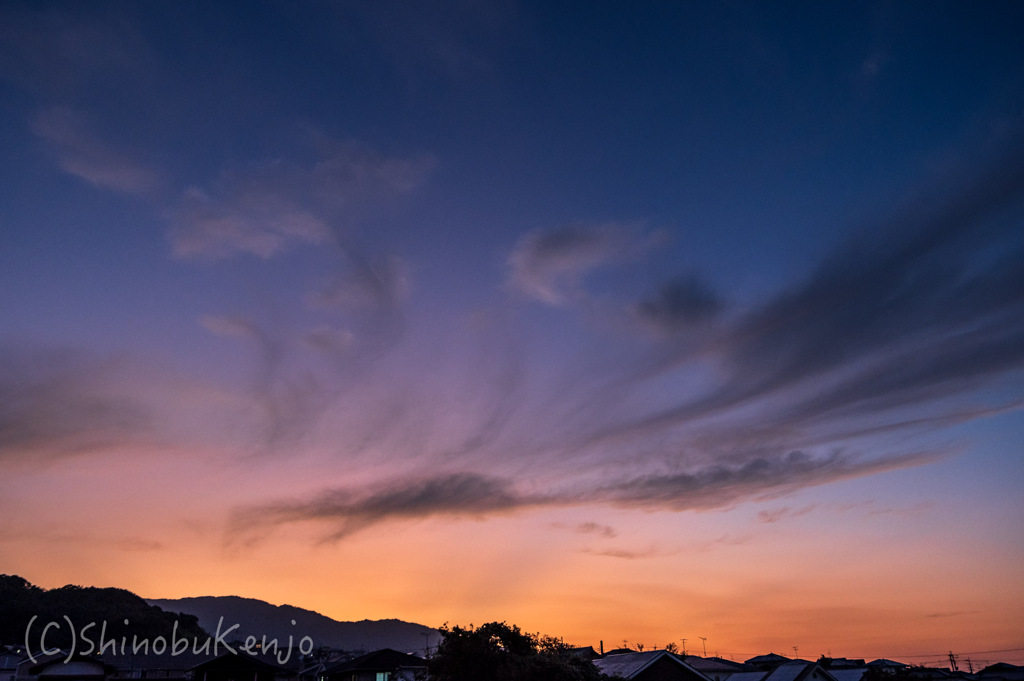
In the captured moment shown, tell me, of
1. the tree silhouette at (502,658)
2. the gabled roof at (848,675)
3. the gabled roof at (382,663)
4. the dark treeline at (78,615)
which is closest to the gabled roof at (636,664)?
the tree silhouette at (502,658)

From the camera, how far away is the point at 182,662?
93.2 meters

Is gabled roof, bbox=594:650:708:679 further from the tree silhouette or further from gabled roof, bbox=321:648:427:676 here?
gabled roof, bbox=321:648:427:676

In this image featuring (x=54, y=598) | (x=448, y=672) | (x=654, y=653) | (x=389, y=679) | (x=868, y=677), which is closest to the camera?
(x=448, y=672)

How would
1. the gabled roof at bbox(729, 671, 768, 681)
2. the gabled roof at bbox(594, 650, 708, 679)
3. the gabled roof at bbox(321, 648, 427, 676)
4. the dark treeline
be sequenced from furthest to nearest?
the dark treeline → the gabled roof at bbox(321, 648, 427, 676) → the gabled roof at bbox(729, 671, 768, 681) → the gabled roof at bbox(594, 650, 708, 679)

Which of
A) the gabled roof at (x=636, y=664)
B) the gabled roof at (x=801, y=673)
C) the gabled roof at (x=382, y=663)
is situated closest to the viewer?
the gabled roof at (x=636, y=664)

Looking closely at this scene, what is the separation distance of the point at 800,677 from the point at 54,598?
172874 millimetres

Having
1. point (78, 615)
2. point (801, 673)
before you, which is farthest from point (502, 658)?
point (78, 615)

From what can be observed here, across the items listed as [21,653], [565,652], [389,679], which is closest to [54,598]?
[21,653]

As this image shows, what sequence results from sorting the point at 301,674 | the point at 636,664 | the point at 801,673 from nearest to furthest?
the point at 636,664 → the point at 801,673 → the point at 301,674

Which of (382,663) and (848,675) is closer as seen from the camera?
(848,675)

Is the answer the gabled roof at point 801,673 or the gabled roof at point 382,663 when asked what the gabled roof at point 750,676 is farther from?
the gabled roof at point 382,663

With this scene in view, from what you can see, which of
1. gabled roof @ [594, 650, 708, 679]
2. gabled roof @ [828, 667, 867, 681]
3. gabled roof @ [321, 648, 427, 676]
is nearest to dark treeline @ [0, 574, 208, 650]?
gabled roof @ [321, 648, 427, 676]

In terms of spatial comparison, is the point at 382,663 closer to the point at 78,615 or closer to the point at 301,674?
the point at 301,674

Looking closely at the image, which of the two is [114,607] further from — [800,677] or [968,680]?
[968,680]
